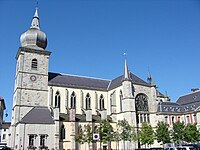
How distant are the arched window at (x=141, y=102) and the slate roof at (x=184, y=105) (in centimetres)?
414

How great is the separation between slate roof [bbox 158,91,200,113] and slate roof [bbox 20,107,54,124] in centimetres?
2623

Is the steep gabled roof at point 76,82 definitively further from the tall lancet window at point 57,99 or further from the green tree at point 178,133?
the green tree at point 178,133

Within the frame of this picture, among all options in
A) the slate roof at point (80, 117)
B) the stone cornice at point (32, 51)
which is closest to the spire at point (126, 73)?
the slate roof at point (80, 117)

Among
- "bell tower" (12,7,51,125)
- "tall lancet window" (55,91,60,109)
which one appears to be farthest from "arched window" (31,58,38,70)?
"tall lancet window" (55,91,60,109)

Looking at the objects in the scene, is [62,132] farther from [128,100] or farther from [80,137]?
[128,100]

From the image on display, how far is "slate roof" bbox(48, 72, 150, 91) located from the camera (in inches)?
2092

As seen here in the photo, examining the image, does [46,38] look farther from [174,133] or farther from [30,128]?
[174,133]

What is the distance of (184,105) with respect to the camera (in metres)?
61.4

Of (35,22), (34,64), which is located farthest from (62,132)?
(35,22)

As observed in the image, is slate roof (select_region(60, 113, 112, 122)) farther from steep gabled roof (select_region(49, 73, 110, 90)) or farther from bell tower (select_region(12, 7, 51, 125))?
steep gabled roof (select_region(49, 73, 110, 90))

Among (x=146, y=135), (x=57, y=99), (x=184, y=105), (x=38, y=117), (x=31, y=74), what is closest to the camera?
(x=38, y=117)

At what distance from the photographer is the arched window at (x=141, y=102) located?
5314 cm

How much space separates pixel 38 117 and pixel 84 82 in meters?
16.3

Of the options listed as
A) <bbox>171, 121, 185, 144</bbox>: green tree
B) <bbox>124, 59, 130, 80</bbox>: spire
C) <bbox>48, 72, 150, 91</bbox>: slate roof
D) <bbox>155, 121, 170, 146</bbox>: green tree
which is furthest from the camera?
<bbox>48, 72, 150, 91</bbox>: slate roof
